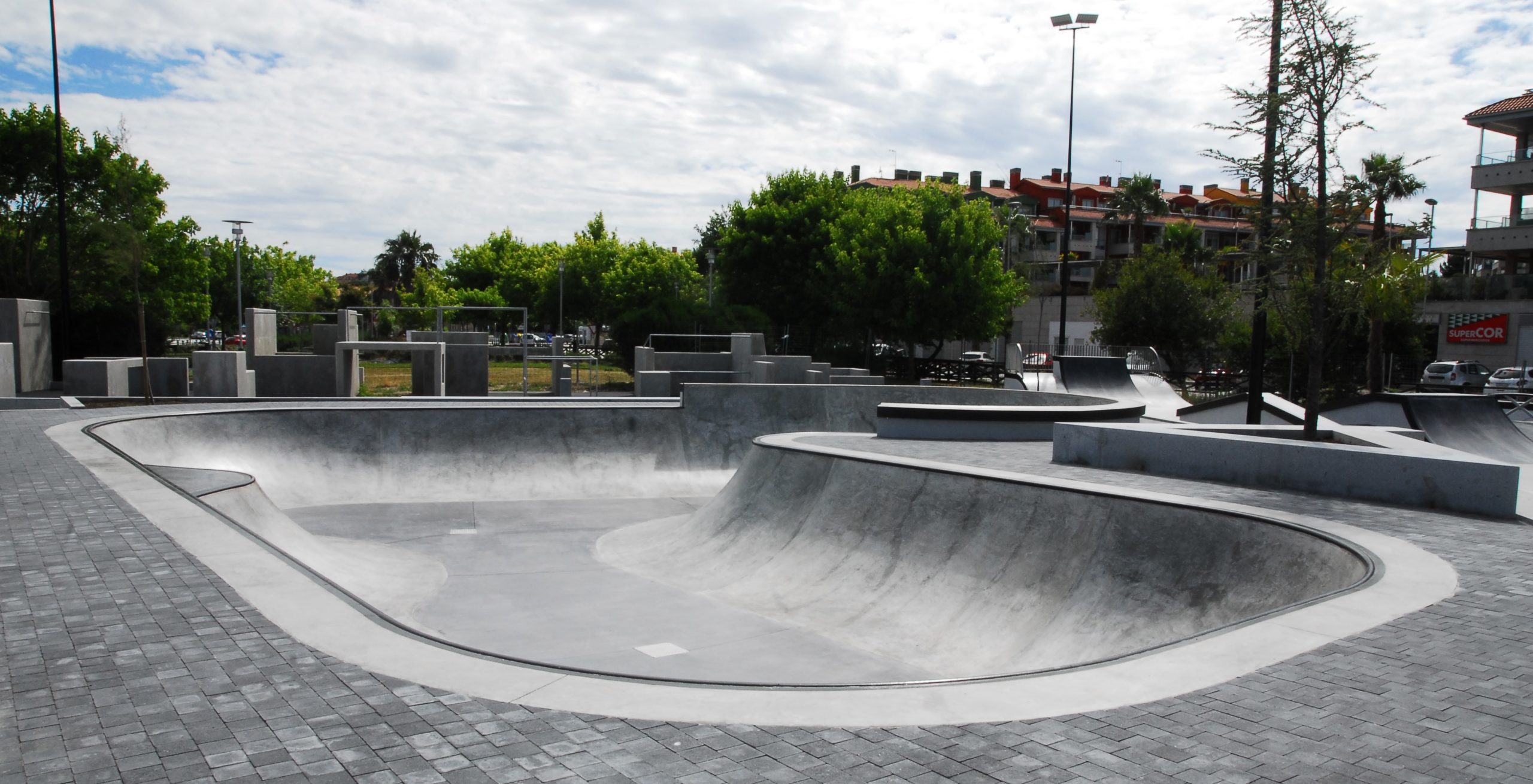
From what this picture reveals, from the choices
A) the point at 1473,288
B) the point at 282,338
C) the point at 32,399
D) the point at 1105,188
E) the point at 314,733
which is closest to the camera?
the point at 314,733

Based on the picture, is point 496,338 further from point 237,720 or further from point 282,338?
point 237,720

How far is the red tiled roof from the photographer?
44.5 m

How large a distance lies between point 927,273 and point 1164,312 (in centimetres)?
1235

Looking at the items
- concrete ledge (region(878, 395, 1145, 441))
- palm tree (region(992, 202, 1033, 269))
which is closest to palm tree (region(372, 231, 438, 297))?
palm tree (region(992, 202, 1033, 269))

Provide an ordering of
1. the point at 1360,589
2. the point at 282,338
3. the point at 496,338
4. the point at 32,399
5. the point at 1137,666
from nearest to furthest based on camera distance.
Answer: the point at 1137,666, the point at 1360,589, the point at 32,399, the point at 282,338, the point at 496,338

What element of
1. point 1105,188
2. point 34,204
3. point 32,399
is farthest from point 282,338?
point 1105,188

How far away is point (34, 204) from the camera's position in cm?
3462

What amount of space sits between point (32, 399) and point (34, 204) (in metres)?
21.6

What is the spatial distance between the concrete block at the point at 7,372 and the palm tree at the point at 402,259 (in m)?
105

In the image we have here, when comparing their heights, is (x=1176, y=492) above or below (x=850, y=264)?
below

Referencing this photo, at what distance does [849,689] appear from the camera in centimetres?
442

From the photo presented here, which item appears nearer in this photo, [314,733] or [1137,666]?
[314,733]

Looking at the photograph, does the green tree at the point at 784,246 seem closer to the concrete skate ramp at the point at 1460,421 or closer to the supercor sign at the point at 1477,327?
the concrete skate ramp at the point at 1460,421

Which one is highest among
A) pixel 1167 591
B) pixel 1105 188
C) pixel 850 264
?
pixel 1105 188
